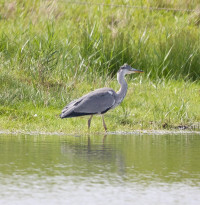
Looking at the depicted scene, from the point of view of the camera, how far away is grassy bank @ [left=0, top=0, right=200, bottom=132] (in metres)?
9.33

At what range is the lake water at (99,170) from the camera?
4.66 meters

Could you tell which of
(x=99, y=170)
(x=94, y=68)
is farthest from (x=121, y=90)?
(x=99, y=170)

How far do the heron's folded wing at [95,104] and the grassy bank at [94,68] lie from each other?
10.0 inches

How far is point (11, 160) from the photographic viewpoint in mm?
6145

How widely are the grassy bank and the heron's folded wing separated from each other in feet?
0.83

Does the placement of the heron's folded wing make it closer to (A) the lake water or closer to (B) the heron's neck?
(B) the heron's neck

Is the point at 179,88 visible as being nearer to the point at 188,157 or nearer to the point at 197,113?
the point at 197,113

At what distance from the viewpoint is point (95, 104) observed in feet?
29.1

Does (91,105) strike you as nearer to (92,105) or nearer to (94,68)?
(92,105)

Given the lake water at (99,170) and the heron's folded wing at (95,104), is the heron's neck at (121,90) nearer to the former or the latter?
the heron's folded wing at (95,104)

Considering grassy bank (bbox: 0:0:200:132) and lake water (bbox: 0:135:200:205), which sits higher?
grassy bank (bbox: 0:0:200:132)

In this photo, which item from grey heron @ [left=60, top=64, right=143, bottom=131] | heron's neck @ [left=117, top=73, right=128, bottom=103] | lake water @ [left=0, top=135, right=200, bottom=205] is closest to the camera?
lake water @ [left=0, top=135, right=200, bottom=205]

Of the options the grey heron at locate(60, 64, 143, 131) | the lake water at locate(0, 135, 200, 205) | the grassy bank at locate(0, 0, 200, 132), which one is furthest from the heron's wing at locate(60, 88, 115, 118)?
the lake water at locate(0, 135, 200, 205)

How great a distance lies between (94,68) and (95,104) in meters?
3.59
